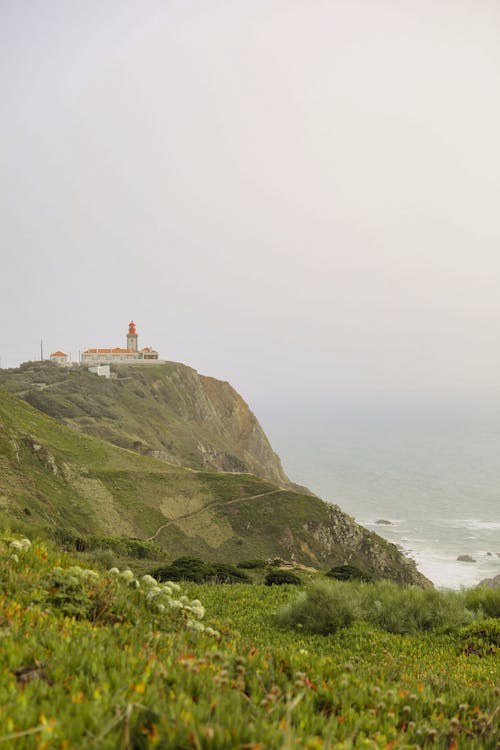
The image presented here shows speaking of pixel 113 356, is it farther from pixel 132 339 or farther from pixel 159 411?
pixel 159 411

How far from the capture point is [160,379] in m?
121

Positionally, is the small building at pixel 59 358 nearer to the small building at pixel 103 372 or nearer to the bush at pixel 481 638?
the small building at pixel 103 372

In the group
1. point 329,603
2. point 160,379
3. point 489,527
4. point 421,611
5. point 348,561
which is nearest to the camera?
point 329,603

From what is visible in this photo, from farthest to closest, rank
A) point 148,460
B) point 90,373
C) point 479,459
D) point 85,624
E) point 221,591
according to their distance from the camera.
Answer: point 479,459, point 90,373, point 148,460, point 221,591, point 85,624

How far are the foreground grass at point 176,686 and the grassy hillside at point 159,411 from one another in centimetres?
6884

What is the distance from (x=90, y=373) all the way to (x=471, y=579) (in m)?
85.8

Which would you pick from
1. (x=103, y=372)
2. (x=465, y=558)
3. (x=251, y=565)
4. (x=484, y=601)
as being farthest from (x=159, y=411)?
(x=484, y=601)

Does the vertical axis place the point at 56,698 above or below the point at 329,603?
above

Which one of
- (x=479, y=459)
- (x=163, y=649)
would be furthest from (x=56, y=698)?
(x=479, y=459)

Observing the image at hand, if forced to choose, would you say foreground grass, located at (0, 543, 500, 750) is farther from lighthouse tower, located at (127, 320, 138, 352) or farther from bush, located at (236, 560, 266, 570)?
lighthouse tower, located at (127, 320, 138, 352)

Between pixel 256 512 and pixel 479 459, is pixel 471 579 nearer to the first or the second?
pixel 256 512

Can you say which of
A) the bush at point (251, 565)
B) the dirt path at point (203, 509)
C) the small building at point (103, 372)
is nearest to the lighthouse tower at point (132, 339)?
the small building at point (103, 372)

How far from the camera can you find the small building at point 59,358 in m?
130

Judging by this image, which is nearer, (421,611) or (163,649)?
(163,649)
